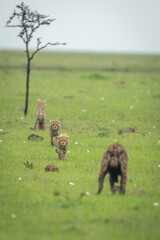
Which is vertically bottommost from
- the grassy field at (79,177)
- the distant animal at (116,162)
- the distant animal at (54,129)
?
the grassy field at (79,177)

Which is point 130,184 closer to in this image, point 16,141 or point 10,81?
point 16,141

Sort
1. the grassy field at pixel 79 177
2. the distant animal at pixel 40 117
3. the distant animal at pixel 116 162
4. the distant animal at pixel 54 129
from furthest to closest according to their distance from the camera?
1. the distant animal at pixel 40 117
2. the distant animal at pixel 54 129
3. the distant animal at pixel 116 162
4. the grassy field at pixel 79 177

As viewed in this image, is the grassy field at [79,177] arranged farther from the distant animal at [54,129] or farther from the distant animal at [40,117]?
the distant animal at [40,117]

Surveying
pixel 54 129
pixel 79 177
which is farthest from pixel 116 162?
pixel 54 129

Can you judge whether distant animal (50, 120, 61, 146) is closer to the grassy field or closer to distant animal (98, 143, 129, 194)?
the grassy field

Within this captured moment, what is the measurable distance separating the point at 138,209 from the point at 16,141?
300 inches

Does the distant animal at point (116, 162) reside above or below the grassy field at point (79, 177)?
above

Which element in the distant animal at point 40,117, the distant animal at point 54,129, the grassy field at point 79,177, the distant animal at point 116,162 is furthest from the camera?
the distant animal at point 40,117

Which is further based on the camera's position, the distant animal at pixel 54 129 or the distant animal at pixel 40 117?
the distant animal at pixel 40 117

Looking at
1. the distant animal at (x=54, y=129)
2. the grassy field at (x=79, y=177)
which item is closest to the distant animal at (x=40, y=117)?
the grassy field at (x=79, y=177)

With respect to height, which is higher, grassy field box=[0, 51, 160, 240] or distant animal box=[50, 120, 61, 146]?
distant animal box=[50, 120, 61, 146]

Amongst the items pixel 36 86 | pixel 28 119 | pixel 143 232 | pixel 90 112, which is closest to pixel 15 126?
pixel 28 119

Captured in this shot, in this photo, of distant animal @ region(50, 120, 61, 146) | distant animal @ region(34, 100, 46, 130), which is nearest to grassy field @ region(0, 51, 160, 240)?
distant animal @ region(50, 120, 61, 146)

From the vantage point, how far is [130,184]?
33.8 ft
